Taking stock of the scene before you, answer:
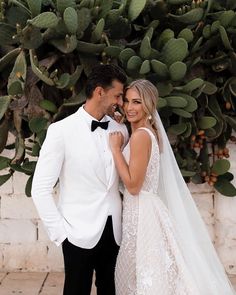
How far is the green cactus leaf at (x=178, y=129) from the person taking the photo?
420 cm

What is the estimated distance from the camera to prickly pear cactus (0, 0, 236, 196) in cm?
386

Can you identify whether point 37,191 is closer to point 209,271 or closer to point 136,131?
point 136,131

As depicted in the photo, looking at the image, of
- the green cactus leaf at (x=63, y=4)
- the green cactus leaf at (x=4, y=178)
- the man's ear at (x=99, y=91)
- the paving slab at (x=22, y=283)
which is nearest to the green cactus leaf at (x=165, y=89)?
the green cactus leaf at (x=63, y=4)

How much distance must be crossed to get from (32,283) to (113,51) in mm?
1948

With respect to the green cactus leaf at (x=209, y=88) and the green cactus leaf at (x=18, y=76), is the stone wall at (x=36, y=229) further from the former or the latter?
the green cactus leaf at (x=18, y=76)

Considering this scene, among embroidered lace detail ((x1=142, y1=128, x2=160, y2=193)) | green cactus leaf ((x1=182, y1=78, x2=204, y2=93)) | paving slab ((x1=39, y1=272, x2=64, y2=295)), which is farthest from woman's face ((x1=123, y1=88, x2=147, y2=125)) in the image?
paving slab ((x1=39, y1=272, x2=64, y2=295))

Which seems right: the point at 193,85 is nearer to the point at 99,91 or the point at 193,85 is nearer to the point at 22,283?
the point at 99,91

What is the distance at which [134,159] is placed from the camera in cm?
292

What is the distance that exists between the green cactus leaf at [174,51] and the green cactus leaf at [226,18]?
451 mm

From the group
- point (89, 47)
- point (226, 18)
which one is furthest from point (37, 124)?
point (226, 18)

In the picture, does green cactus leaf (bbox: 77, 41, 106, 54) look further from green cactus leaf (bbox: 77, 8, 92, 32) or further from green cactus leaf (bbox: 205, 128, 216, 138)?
green cactus leaf (bbox: 205, 128, 216, 138)

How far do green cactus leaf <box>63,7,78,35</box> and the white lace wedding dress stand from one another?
1016mm

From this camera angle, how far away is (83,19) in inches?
147

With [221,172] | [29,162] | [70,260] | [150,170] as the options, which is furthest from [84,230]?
[221,172]
